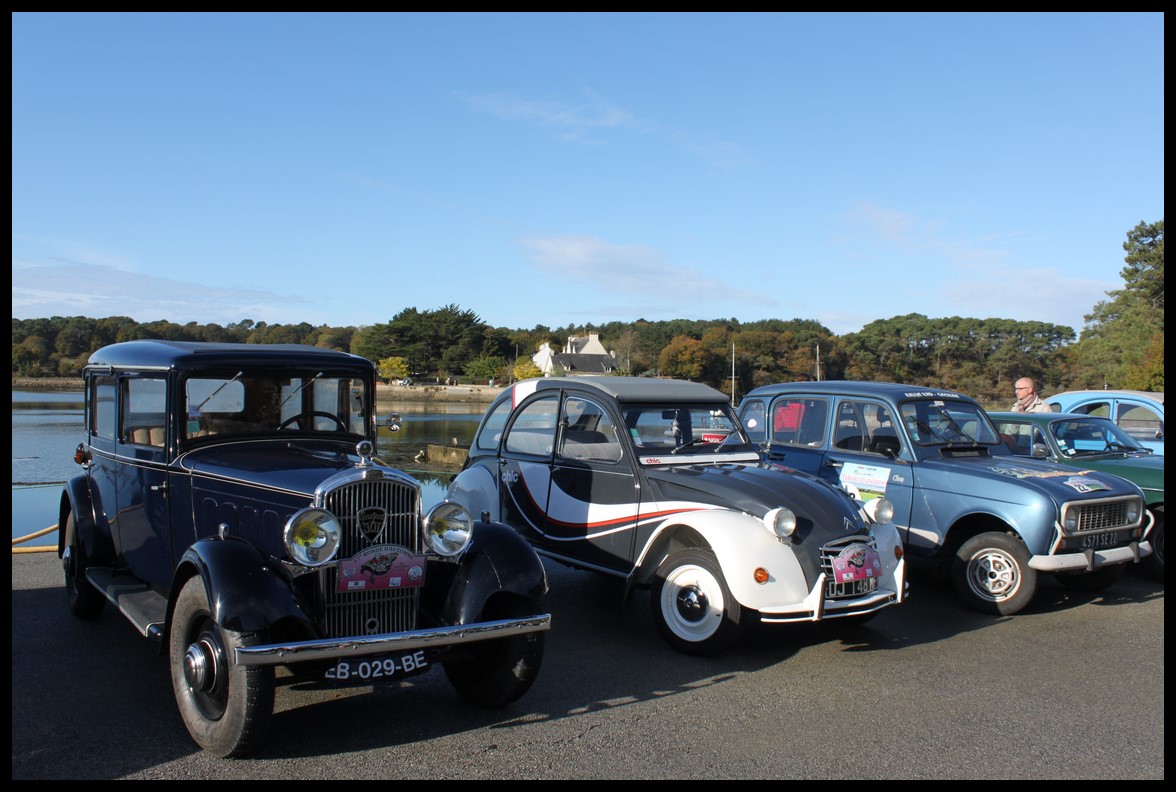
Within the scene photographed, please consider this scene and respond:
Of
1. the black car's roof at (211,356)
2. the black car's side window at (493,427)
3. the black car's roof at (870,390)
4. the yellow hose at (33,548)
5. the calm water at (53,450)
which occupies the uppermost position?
the black car's roof at (211,356)

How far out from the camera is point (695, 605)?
581 cm

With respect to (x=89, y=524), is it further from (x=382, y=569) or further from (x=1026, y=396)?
(x=1026, y=396)

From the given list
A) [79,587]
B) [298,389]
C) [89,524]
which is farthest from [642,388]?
[79,587]

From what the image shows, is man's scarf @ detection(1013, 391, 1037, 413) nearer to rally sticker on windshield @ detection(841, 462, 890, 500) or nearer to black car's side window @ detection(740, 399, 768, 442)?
black car's side window @ detection(740, 399, 768, 442)

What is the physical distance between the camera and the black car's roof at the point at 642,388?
7087 mm

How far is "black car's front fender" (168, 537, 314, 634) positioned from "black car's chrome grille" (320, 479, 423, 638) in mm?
231

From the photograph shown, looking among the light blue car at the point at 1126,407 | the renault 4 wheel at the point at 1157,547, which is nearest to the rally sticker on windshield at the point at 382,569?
the renault 4 wheel at the point at 1157,547

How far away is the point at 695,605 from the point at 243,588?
10.1ft

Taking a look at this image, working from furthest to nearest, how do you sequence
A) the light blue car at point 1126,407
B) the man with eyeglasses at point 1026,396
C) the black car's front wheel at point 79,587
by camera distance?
the light blue car at point 1126,407, the man with eyeglasses at point 1026,396, the black car's front wheel at point 79,587

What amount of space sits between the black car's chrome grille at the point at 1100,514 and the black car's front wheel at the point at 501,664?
16.0 feet

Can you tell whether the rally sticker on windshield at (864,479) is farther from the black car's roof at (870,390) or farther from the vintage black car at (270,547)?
the vintage black car at (270,547)

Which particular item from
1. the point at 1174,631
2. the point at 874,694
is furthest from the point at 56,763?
the point at 1174,631

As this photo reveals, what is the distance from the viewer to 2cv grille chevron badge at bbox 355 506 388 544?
443 cm

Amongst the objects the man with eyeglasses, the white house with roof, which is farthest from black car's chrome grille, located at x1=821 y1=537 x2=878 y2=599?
the white house with roof
